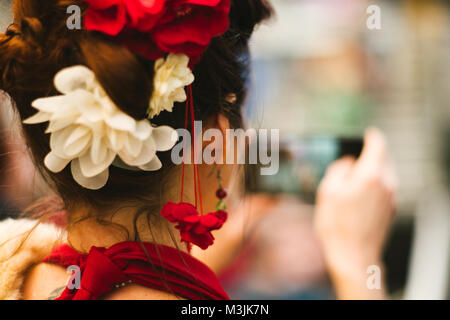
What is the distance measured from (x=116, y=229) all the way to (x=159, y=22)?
330mm

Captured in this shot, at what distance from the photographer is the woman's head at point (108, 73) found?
Result: 1.84ft

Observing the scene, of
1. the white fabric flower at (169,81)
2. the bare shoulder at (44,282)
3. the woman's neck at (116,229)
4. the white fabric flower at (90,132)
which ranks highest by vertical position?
the white fabric flower at (169,81)

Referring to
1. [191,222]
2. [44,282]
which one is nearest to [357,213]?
[191,222]

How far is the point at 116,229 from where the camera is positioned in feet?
2.26

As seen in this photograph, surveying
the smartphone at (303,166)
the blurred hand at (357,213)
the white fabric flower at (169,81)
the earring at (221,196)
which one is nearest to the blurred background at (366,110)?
the smartphone at (303,166)

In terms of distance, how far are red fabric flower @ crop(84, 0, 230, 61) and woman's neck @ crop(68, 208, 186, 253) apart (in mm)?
264

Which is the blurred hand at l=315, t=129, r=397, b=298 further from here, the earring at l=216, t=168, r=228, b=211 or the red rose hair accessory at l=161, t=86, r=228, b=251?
the red rose hair accessory at l=161, t=86, r=228, b=251

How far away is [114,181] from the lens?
66 cm

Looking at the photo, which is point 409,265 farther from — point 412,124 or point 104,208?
point 104,208

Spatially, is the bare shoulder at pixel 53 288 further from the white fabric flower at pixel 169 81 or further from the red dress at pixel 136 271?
the white fabric flower at pixel 169 81

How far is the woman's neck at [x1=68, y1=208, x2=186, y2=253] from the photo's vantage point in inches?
27.0

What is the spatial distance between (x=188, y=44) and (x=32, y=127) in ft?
0.91

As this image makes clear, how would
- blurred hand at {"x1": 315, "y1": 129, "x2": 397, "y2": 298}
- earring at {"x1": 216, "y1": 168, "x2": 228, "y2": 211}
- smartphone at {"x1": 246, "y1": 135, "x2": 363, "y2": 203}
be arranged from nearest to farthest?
1. earring at {"x1": 216, "y1": 168, "x2": 228, "y2": 211}
2. blurred hand at {"x1": 315, "y1": 129, "x2": 397, "y2": 298}
3. smartphone at {"x1": 246, "y1": 135, "x2": 363, "y2": 203}

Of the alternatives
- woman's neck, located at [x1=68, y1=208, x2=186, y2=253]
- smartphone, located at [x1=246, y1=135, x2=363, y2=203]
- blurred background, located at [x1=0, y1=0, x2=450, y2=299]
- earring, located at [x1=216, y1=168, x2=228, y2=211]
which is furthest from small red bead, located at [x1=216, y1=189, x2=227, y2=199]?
blurred background, located at [x1=0, y1=0, x2=450, y2=299]
